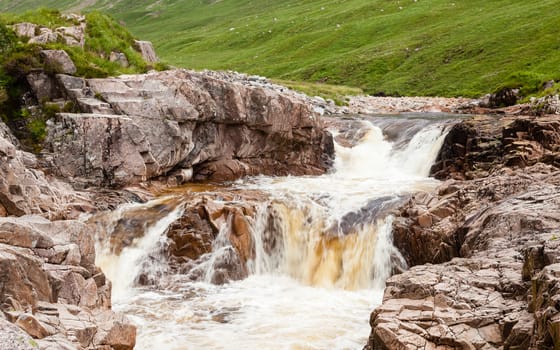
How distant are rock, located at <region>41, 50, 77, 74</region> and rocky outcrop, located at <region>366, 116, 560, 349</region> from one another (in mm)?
18725

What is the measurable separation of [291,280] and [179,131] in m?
10.7

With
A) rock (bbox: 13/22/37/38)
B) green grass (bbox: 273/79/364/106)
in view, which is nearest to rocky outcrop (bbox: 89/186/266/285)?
rock (bbox: 13/22/37/38)

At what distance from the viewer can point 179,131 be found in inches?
1211

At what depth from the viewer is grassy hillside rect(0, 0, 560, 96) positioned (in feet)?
254

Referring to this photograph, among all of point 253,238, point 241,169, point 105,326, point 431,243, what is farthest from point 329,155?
point 105,326

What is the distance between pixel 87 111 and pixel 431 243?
59.1 ft

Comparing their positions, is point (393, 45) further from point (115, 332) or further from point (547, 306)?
point (547, 306)


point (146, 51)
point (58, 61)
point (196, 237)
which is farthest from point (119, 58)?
point (196, 237)

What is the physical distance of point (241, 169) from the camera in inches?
1326

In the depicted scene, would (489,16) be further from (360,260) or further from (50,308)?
(50,308)

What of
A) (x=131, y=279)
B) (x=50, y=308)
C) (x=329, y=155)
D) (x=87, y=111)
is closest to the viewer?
(x=50, y=308)

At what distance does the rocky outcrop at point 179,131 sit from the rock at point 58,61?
2.69 ft

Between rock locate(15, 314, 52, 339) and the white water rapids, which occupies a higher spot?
rock locate(15, 314, 52, 339)

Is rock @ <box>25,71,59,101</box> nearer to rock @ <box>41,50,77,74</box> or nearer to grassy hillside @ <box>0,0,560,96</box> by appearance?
rock @ <box>41,50,77,74</box>
